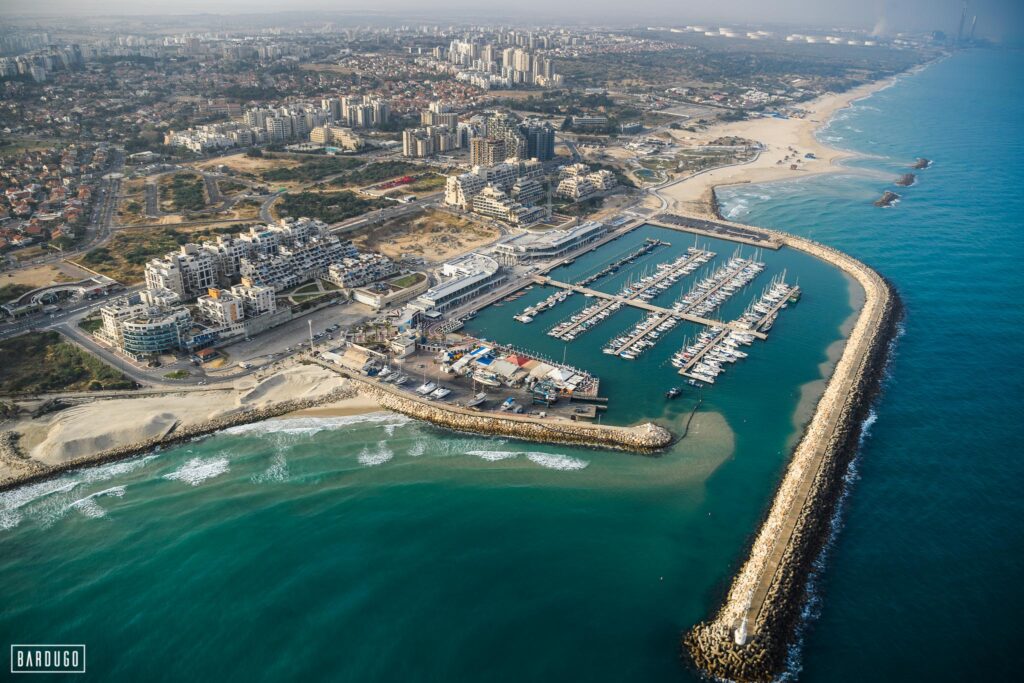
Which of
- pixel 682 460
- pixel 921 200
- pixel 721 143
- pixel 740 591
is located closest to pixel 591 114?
pixel 721 143

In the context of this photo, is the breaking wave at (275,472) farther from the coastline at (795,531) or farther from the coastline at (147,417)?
the coastline at (795,531)

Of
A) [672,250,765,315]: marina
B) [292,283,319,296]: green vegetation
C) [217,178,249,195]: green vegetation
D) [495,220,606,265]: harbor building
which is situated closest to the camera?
[292,283,319,296]: green vegetation

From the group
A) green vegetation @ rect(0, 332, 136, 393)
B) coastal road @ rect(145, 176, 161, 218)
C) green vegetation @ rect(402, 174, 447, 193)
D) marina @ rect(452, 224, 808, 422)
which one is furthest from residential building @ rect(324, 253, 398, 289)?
coastal road @ rect(145, 176, 161, 218)

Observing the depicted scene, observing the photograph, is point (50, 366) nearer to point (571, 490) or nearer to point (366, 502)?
point (366, 502)

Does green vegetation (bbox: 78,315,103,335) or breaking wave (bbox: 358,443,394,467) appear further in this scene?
green vegetation (bbox: 78,315,103,335)

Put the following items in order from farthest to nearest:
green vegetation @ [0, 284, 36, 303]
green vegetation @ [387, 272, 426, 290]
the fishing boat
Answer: green vegetation @ [387, 272, 426, 290] → green vegetation @ [0, 284, 36, 303] → the fishing boat

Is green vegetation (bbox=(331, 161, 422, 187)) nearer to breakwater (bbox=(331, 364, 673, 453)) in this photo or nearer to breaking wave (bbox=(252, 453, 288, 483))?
breakwater (bbox=(331, 364, 673, 453))
